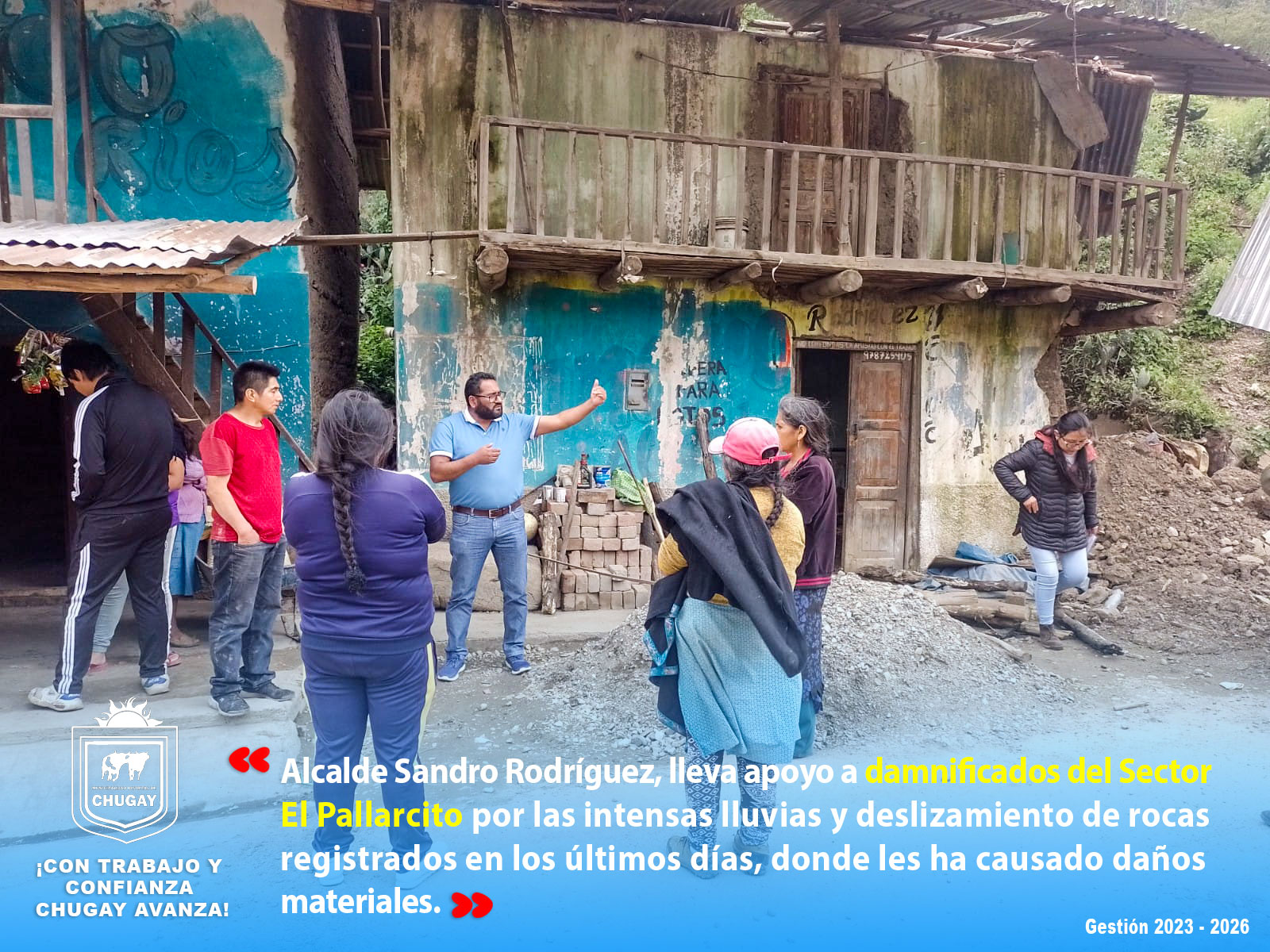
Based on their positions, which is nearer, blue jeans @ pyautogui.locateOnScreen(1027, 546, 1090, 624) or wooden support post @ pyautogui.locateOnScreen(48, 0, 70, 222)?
wooden support post @ pyautogui.locateOnScreen(48, 0, 70, 222)

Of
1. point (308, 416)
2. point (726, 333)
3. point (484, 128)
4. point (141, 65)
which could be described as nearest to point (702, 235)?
point (726, 333)

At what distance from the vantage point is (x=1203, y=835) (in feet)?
12.8

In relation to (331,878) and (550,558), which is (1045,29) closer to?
(550,558)

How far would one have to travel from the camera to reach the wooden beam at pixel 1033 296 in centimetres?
897

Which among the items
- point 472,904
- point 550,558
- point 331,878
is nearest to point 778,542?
point 472,904

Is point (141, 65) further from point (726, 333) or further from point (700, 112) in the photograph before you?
point (726, 333)

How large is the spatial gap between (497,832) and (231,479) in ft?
7.23

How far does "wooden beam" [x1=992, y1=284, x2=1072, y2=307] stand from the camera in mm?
8969

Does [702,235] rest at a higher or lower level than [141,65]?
lower

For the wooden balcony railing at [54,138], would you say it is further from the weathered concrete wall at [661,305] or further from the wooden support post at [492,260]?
the wooden support post at [492,260]

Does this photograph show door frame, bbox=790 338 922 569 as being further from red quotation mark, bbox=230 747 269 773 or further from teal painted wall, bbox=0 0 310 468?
red quotation mark, bbox=230 747 269 773

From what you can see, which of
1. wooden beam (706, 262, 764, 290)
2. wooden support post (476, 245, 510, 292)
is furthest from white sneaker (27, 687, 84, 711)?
wooden beam (706, 262, 764, 290)

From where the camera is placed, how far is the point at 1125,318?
9.83m

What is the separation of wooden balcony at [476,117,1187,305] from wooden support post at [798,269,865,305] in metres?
0.02
